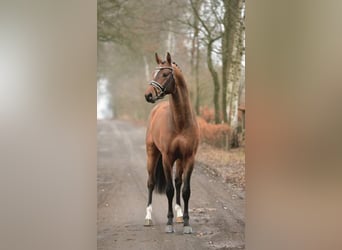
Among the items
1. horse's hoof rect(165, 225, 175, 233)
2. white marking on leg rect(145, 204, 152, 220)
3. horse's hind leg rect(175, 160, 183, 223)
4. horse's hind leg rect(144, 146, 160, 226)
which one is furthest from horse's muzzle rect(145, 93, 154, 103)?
horse's hoof rect(165, 225, 175, 233)

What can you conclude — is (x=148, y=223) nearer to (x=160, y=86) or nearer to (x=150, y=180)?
(x=150, y=180)

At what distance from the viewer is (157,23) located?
2.32 m

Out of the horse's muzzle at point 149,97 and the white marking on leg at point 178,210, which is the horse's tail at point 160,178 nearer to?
the white marking on leg at point 178,210

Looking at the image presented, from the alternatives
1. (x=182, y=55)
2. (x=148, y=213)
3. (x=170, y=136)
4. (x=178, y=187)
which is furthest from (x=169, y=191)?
(x=182, y=55)

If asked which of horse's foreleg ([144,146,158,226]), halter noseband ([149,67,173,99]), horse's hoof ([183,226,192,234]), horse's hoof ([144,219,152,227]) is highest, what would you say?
halter noseband ([149,67,173,99])

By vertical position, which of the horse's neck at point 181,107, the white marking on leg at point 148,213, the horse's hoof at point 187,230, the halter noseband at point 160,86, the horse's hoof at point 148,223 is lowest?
the horse's hoof at point 187,230

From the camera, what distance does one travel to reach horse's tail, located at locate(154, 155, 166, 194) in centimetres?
233

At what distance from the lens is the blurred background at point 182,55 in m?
2.28

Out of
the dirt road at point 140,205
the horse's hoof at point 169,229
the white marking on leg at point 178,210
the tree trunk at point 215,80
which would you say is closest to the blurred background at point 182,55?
the tree trunk at point 215,80

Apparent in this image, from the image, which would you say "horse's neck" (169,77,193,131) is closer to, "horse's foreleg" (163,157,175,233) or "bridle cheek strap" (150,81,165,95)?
"bridle cheek strap" (150,81,165,95)

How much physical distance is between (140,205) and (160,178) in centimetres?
18

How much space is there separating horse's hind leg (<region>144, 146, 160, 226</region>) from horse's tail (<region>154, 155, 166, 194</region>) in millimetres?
18

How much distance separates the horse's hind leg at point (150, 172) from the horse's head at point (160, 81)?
0.28m
